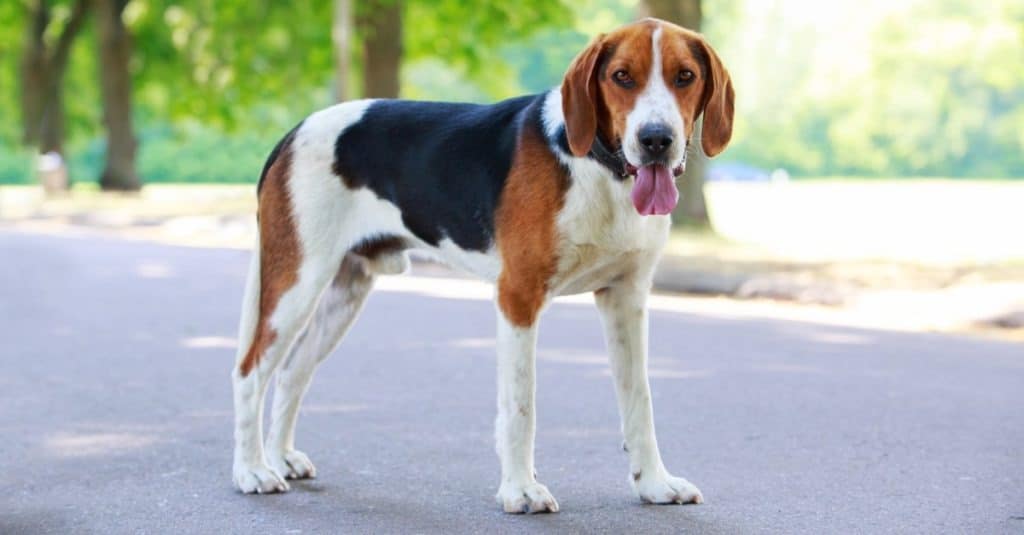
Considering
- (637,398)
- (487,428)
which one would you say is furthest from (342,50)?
(637,398)

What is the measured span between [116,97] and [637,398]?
1322 inches

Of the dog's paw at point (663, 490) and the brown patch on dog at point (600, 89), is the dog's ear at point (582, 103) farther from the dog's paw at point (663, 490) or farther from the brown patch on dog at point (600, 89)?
the dog's paw at point (663, 490)

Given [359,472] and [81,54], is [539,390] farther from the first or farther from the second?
[81,54]

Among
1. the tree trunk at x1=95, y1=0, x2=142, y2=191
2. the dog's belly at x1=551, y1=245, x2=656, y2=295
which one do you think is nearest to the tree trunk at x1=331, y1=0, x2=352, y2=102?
the tree trunk at x1=95, y1=0, x2=142, y2=191

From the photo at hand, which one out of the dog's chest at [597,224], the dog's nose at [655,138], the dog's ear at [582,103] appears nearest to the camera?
the dog's nose at [655,138]

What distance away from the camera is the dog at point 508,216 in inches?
211

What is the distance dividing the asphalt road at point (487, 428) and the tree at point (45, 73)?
29.3 meters

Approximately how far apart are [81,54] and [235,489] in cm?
4529

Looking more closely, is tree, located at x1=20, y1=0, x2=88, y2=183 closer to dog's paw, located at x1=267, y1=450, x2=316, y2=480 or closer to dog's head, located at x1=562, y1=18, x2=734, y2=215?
dog's paw, located at x1=267, y1=450, x2=316, y2=480

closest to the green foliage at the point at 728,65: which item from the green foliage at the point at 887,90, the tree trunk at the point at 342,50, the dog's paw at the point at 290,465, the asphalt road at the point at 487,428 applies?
the green foliage at the point at 887,90

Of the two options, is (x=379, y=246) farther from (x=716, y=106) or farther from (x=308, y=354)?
(x=716, y=106)

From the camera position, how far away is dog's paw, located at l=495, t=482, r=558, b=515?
18.6ft

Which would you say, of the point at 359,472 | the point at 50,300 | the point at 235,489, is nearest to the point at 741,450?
the point at 359,472

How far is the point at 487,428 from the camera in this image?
7.65 metres
